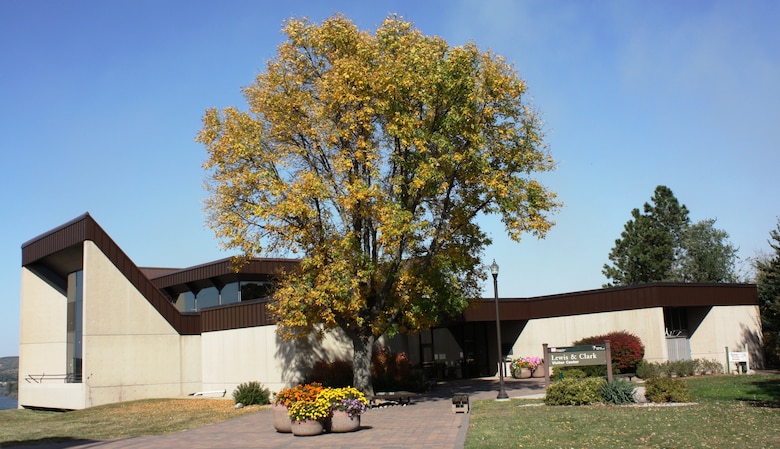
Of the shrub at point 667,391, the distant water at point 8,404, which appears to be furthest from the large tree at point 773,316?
the distant water at point 8,404

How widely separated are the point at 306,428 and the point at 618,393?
355 inches

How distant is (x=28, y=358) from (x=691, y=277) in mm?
51036

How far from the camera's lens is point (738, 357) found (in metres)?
31.1

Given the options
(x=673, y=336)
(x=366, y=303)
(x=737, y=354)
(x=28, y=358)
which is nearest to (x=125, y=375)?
(x=28, y=358)

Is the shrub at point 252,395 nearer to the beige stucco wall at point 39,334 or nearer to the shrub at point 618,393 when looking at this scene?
the shrub at point 618,393

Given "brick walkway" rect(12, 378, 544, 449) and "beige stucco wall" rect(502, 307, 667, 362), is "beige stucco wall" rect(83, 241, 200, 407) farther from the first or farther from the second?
"beige stucco wall" rect(502, 307, 667, 362)

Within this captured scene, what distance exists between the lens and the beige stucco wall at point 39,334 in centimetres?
3691

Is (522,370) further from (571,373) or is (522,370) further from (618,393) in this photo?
(618,393)


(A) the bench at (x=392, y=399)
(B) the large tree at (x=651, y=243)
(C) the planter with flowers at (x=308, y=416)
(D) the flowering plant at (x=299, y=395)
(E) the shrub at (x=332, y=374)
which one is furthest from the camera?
(B) the large tree at (x=651, y=243)

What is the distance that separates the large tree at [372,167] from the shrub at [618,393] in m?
6.04

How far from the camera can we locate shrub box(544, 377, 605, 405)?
2078cm

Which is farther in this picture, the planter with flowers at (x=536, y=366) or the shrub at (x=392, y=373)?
the planter with flowers at (x=536, y=366)

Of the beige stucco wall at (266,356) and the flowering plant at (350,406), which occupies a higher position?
the beige stucco wall at (266,356)

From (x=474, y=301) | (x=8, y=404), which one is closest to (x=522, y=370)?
(x=474, y=301)
